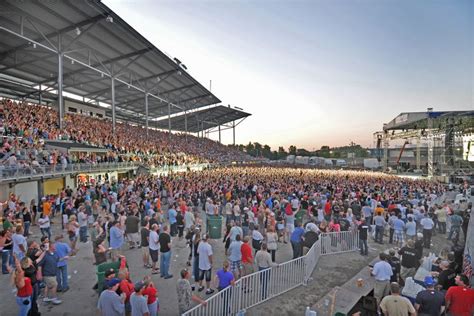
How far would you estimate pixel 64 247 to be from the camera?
578 cm

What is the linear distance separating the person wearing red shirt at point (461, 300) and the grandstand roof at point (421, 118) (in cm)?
2793

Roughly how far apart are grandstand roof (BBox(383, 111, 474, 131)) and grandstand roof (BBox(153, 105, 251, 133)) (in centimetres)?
3028

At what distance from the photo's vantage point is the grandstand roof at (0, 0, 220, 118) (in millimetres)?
18625

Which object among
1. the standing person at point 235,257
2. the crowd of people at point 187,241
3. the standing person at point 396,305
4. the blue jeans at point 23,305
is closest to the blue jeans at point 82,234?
the crowd of people at point 187,241

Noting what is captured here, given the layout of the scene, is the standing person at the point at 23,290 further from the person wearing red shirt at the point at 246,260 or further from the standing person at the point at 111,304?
the person wearing red shirt at the point at 246,260

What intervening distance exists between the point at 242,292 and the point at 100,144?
22.9m

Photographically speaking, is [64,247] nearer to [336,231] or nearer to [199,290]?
[199,290]

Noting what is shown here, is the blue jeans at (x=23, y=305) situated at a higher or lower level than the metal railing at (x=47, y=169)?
lower

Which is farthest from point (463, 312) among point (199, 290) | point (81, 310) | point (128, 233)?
point (128, 233)

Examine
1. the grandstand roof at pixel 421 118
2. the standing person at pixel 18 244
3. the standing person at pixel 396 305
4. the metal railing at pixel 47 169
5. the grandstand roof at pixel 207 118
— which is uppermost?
the grandstand roof at pixel 207 118

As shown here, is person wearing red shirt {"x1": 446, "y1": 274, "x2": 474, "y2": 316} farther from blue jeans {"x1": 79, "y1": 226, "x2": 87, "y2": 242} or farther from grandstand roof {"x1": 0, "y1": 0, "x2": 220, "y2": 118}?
grandstand roof {"x1": 0, "y1": 0, "x2": 220, "y2": 118}

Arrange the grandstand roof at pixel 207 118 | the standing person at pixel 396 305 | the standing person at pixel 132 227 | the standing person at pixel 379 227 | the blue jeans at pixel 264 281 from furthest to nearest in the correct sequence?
the grandstand roof at pixel 207 118 → the standing person at pixel 379 227 → the standing person at pixel 132 227 → the blue jeans at pixel 264 281 → the standing person at pixel 396 305

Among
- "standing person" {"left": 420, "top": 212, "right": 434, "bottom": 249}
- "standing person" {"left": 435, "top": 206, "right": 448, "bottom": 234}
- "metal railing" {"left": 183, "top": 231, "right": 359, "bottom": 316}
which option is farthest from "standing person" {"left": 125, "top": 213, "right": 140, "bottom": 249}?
"standing person" {"left": 435, "top": 206, "right": 448, "bottom": 234}

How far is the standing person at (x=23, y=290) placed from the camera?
14.4 ft
